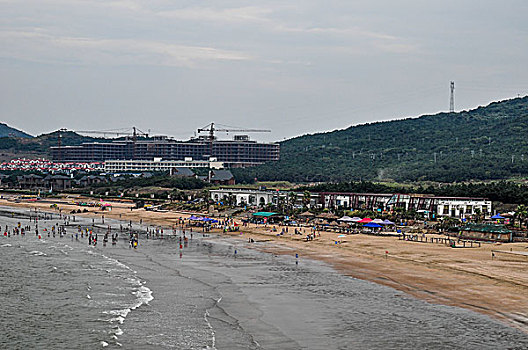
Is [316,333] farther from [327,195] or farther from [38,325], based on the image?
[327,195]

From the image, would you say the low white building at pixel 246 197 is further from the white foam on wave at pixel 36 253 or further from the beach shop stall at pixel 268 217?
the white foam on wave at pixel 36 253

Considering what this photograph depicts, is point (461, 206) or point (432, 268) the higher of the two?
point (461, 206)

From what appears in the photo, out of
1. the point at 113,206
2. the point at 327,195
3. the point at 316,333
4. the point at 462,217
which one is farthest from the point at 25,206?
the point at 316,333

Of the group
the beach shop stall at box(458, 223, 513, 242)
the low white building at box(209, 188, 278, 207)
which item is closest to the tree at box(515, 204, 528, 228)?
the beach shop stall at box(458, 223, 513, 242)

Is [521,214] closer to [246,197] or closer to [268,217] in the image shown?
[268,217]

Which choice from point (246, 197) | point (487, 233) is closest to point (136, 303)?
point (487, 233)

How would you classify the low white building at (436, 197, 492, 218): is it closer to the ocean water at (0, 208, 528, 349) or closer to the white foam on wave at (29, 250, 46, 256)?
the ocean water at (0, 208, 528, 349)
